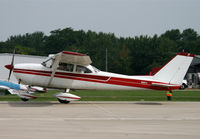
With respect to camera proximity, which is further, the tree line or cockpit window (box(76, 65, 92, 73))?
the tree line

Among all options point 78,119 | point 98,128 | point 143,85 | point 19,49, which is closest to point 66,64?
point 143,85

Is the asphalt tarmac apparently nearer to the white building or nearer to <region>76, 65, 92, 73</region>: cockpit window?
<region>76, 65, 92, 73</region>: cockpit window

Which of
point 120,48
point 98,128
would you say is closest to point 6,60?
point 98,128

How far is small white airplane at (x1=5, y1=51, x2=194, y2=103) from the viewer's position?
12.8m

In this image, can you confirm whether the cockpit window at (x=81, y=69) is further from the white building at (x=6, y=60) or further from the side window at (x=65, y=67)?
the white building at (x=6, y=60)

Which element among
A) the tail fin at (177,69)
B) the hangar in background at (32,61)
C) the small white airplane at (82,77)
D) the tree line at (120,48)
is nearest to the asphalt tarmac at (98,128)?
the small white airplane at (82,77)

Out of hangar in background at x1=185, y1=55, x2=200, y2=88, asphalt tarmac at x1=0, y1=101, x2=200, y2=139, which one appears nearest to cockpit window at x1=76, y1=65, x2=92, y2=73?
asphalt tarmac at x1=0, y1=101, x2=200, y2=139

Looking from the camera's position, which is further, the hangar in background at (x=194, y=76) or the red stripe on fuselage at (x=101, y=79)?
the hangar in background at (x=194, y=76)

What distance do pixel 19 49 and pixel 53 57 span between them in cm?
7131

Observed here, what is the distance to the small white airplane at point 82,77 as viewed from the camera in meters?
12.8

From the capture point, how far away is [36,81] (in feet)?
42.0

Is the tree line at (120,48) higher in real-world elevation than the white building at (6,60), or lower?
higher

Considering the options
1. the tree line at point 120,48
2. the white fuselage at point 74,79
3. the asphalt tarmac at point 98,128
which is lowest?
the asphalt tarmac at point 98,128

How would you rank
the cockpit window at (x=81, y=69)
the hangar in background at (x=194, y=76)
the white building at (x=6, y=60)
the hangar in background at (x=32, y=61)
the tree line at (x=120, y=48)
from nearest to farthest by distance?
the cockpit window at (x=81, y=69) → the white building at (x=6, y=60) → the hangar in background at (x=32, y=61) → the hangar in background at (x=194, y=76) → the tree line at (x=120, y=48)
